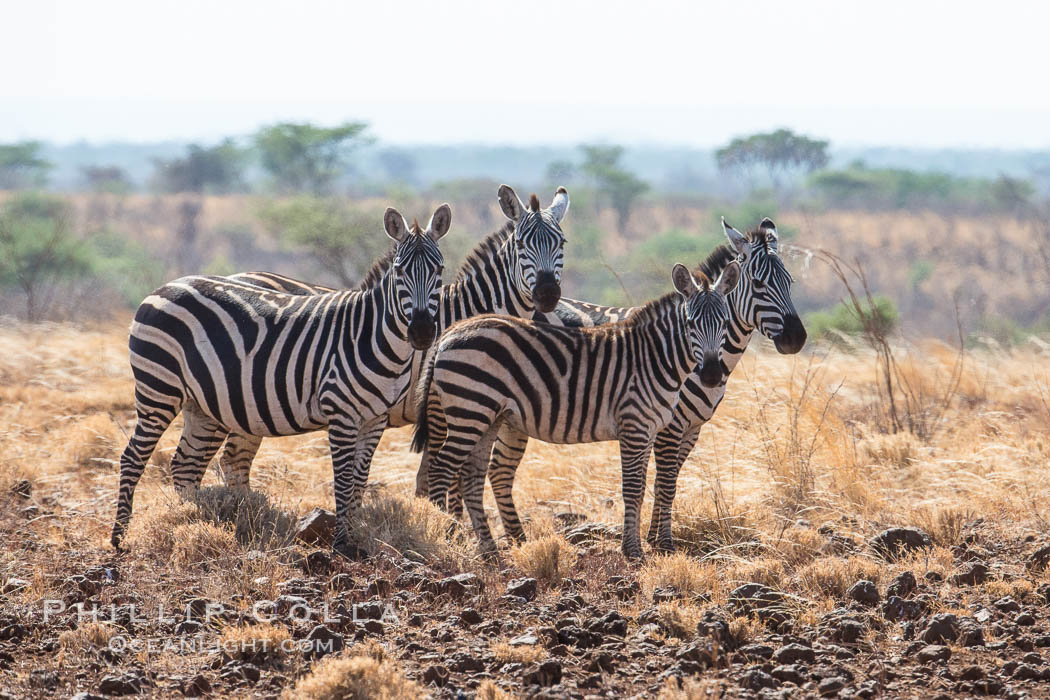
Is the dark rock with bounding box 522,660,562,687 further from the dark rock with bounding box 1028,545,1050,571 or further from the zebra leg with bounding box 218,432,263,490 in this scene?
the zebra leg with bounding box 218,432,263,490

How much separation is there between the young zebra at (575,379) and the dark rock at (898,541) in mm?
1712

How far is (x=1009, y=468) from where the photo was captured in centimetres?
1000

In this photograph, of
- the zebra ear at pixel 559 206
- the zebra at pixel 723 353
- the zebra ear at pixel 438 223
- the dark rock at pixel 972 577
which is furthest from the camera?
the zebra ear at pixel 559 206

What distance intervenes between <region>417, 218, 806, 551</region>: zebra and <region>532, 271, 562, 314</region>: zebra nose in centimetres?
98

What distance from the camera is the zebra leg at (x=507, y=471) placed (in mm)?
8695

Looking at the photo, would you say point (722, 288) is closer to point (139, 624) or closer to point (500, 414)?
point (500, 414)

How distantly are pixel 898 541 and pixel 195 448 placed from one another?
17.6 feet

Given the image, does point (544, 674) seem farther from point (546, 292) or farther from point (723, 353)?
point (546, 292)

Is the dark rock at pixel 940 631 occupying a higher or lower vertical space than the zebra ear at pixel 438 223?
lower

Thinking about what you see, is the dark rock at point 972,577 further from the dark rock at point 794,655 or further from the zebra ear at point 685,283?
the zebra ear at point 685,283

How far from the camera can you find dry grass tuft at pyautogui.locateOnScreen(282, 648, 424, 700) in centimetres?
546

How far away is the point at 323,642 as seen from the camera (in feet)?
20.0

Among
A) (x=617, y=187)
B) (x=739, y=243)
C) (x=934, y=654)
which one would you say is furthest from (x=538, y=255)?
(x=617, y=187)

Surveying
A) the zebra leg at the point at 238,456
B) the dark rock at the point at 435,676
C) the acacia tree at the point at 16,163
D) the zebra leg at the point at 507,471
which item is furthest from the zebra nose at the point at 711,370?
the acacia tree at the point at 16,163
